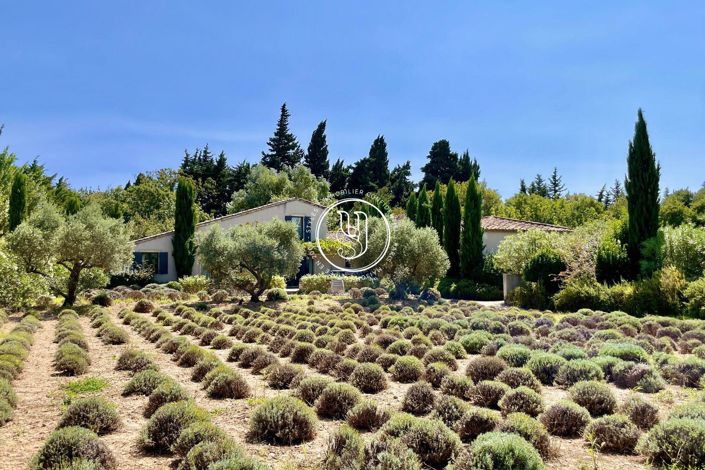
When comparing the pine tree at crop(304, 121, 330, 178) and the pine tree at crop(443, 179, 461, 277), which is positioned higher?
the pine tree at crop(304, 121, 330, 178)

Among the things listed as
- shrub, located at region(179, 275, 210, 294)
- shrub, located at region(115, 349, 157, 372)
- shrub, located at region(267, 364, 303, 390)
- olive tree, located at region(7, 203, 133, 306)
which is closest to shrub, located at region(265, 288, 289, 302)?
shrub, located at region(179, 275, 210, 294)

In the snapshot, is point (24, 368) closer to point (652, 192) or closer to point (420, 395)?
point (420, 395)

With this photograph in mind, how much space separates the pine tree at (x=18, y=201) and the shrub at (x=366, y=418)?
26.8 m

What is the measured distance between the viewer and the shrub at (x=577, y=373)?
855cm

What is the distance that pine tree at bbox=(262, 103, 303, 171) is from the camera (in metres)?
55.2

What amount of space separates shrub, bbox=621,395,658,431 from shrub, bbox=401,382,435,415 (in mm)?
2439

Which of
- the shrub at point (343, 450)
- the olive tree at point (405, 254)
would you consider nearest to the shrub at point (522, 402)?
the shrub at point (343, 450)

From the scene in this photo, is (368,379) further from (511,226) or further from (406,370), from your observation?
(511,226)

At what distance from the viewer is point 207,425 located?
5.79m

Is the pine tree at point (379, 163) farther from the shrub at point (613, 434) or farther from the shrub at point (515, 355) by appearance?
the shrub at point (613, 434)

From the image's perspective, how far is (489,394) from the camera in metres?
7.48

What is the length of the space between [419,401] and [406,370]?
190 cm

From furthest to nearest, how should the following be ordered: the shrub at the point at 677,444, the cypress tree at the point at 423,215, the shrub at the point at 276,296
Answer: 1. the cypress tree at the point at 423,215
2. the shrub at the point at 276,296
3. the shrub at the point at 677,444

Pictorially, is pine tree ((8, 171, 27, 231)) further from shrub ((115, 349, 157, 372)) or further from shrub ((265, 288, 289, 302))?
shrub ((115, 349, 157, 372))
